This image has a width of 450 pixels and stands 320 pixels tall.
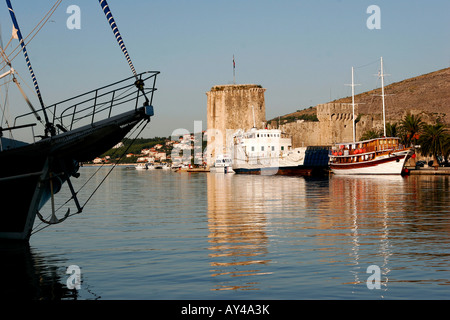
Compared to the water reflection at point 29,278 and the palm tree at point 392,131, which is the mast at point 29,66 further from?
the palm tree at point 392,131

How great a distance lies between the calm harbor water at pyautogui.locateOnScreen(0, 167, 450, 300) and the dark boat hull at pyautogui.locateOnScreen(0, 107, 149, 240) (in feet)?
3.23

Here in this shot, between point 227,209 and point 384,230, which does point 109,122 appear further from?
point 227,209

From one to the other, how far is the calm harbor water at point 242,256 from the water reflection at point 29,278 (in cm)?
2

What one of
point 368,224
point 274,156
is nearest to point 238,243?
point 368,224

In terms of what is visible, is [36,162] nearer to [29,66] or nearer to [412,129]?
[29,66]

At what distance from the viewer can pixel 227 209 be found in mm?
27812

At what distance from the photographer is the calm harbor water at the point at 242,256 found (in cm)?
1106

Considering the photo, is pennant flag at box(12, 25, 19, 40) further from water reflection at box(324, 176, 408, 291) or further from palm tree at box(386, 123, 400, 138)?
palm tree at box(386, 123, 400, 138)

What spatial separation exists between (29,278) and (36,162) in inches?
193

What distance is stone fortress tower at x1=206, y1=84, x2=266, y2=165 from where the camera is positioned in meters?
130

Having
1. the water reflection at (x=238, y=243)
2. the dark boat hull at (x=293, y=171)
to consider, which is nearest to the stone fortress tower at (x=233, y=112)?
the dark boat hull at (x=293, y=171)

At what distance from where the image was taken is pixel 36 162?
54.5 ft
